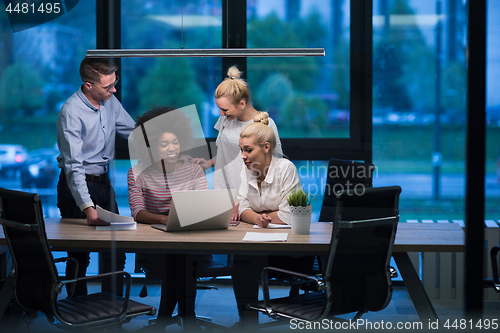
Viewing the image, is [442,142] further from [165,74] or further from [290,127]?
[165,74]

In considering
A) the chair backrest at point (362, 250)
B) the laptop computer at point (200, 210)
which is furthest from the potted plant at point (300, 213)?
the chair backrest at point (362, 250)

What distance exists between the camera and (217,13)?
3770mm

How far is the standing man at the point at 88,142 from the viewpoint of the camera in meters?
3.18

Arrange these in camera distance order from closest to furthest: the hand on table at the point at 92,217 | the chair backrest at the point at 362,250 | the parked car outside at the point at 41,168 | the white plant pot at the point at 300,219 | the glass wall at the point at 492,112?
the chair backrest at the point at 362,250 → the glass wall at the point at 492,112 → the white plant pot at the point at 300,219 → the hand on table at the point at 92,217 → the parked car outside at the point at 41,168

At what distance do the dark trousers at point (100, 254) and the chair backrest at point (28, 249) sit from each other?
26cm

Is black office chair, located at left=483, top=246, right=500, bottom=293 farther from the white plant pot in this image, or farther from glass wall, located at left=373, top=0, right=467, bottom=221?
the white plant pot

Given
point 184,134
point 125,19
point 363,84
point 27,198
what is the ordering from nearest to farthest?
point 27,198
point 184,134
point 125,19
point 363,84

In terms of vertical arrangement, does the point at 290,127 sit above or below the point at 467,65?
below

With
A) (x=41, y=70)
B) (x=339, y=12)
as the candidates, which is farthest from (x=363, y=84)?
(x=41, y=70)

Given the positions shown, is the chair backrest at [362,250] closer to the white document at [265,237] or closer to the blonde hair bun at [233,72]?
the white document at [265,237]

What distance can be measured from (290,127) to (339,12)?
94 cm

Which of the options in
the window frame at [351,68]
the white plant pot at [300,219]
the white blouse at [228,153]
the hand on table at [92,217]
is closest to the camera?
the white plant pot at [300,219]

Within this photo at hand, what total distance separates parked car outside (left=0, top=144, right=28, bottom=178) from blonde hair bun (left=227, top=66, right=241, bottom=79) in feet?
5.24

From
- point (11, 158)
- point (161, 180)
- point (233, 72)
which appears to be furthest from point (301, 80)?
point (11, 158)
